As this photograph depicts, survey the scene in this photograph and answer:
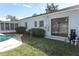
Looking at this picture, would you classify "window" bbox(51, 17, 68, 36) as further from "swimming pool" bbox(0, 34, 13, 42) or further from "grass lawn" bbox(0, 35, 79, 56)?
"swimming pool" bbox(0, 34, 13, 42)

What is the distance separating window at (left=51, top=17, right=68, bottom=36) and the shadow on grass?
3.87 ft

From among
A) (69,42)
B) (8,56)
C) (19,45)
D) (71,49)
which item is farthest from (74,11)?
(8,56)

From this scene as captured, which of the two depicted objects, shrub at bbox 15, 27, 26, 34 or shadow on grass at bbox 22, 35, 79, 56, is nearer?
shrub at bbox 15, 27, 26, 34

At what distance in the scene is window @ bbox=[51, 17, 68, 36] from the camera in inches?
278

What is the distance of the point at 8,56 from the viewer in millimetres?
5008

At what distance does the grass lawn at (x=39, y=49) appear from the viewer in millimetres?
5223

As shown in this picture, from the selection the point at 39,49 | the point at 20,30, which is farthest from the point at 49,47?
the point at 20,30

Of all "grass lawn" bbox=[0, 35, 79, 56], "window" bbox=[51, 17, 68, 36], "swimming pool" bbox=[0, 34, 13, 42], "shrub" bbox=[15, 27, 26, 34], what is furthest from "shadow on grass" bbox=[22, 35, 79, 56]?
"window" bbox=[51, 17, 68, 36]

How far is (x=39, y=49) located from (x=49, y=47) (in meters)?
0.41

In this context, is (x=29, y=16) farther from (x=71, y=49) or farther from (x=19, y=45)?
(x=71, y=49)

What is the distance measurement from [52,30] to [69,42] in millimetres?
1343

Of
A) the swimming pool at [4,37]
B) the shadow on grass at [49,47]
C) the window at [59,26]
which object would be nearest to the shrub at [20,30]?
the shadow on grass at [49,47]

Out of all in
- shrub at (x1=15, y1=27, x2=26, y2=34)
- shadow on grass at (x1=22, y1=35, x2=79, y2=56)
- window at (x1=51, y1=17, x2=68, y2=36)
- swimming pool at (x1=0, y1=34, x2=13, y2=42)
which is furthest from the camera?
window at (x1=51, y1=17, x2=68, y2=36)

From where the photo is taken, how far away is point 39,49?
18.1 ft
